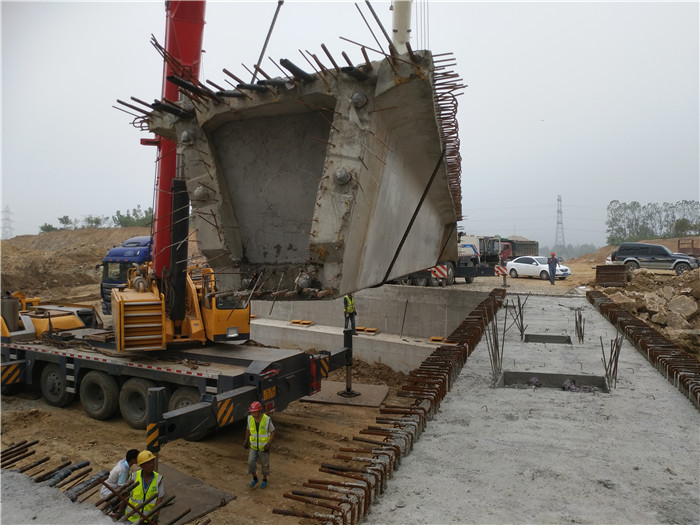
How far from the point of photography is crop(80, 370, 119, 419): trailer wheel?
926cm

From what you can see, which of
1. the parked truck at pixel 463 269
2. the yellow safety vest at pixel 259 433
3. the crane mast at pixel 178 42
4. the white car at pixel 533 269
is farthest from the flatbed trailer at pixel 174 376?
the white car at pixel 533 269

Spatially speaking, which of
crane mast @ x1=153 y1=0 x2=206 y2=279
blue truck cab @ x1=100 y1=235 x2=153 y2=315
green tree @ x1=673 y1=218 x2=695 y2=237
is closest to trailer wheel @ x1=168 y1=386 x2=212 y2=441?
crane mast @ x1=153 y1=0 x2=206 y2=279

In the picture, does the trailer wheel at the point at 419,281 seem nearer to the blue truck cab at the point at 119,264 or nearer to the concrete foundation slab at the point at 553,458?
the blue truck cab at the point at 119,264

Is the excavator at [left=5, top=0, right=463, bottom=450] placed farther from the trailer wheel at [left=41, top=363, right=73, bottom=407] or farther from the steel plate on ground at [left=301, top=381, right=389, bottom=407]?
the steel plate on ground at [left=301, top=381, right=389, bottom=407]

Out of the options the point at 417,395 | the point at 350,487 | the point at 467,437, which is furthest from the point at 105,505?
the point at 467,437

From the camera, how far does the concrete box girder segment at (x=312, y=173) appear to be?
17.0 ft

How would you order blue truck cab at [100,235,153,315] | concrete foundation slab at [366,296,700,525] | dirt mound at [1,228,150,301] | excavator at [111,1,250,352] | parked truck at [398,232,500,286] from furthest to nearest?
dirt mound at [1,228,150,301], parked truck at [398,232,500,286], blue truck cab at [100,235,153,315], excavator at [111,1,250,352], concrete foundation slab at [366,296,700,525]

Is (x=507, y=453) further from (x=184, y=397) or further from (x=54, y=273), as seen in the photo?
(x=54, y=273)

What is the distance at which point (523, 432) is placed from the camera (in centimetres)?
441

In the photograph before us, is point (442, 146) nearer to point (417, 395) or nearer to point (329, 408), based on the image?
point (417, 395)

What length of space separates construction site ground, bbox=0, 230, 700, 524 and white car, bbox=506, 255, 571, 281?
19.2m

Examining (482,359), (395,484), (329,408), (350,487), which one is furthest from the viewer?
(329,408)

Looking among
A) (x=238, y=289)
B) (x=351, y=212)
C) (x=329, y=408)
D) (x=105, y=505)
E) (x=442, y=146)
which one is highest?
(x=442, y=146)

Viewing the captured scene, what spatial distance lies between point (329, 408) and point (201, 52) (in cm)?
902
